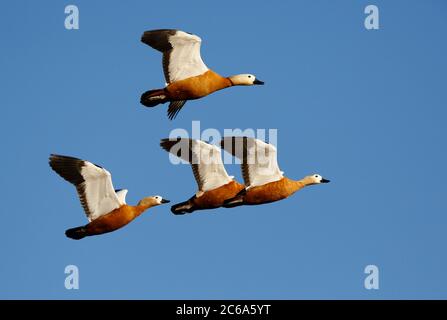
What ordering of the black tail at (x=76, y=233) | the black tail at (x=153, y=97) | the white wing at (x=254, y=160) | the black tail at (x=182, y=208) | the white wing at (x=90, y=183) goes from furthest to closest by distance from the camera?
the black tail at (x=182, y=208), the black tail at (x=153, y=97), the white wing at (x=254, y=160), the black tail at (x=76, y=233), the white wing at (x=90, y=183)

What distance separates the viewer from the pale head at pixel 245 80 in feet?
158

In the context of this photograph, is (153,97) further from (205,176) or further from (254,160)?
(254,160)

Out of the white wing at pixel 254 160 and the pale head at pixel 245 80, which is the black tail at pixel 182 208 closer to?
the white wing at pixel 254 160

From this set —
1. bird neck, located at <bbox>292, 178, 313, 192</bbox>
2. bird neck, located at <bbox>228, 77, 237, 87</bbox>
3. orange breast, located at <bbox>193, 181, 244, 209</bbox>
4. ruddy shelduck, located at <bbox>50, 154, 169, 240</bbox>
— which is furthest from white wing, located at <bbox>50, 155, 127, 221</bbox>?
bird neck, located at <bbox>292, 178, 313, 192</bbox>

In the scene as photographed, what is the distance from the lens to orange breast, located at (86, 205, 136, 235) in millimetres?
46844

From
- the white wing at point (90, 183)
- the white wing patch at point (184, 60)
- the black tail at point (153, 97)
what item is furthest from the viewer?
the white wing patch at point (184, 60)

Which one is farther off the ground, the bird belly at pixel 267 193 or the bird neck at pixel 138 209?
the bird belly at pixel 267 193

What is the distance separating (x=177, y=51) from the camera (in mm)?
47531

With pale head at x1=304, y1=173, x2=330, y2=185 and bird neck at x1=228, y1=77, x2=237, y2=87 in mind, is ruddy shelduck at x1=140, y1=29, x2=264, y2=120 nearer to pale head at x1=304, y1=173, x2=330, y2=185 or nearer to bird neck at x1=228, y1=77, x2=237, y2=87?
bird neck at x1=228, y1=77, x2=237, y2=87

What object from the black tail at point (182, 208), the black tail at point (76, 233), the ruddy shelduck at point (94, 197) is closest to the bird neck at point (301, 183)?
the black tail at point (182, 208)

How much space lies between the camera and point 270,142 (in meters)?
47.2
